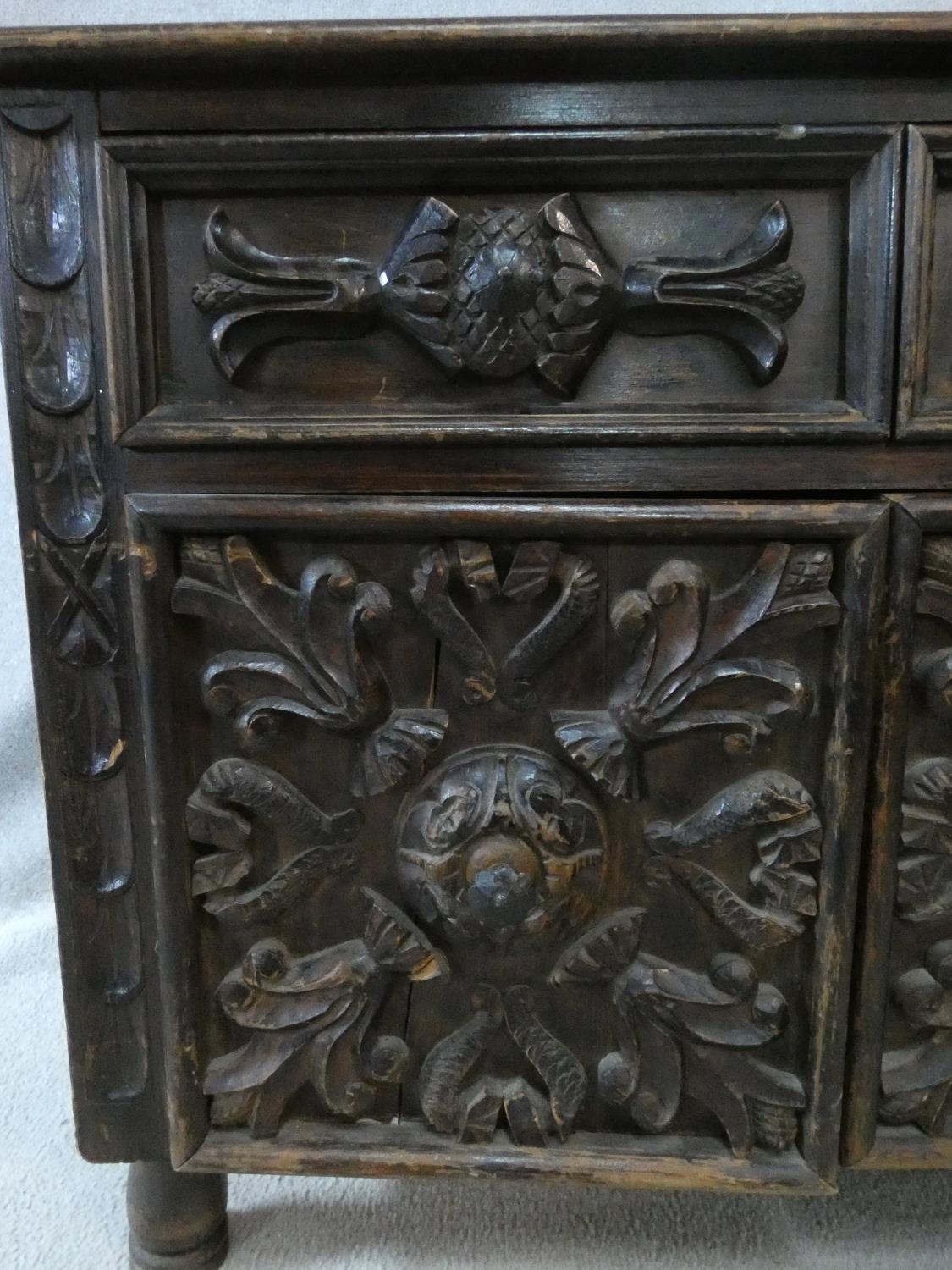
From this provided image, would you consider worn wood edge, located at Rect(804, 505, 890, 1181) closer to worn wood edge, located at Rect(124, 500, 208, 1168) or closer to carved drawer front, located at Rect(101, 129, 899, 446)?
carved drawer front, located at Rect(101, 129, 899, 446)

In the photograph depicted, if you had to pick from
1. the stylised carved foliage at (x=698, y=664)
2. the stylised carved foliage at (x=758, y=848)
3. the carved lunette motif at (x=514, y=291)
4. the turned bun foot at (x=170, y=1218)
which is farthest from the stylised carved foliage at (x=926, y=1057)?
the turned bun foot at (x=170, y=1218)

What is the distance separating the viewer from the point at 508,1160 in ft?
2.58

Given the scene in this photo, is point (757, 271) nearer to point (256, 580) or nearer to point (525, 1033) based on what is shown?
point (256, 580)

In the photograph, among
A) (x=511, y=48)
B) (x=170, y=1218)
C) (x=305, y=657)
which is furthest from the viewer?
(x=170, y=1218)

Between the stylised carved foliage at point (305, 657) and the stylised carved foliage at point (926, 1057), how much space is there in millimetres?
412

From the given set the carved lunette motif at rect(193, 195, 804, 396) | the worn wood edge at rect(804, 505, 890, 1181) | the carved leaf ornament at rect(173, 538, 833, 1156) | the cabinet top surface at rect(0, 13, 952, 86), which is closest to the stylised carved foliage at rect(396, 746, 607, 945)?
the carved leaf ornament at rect(173, 538, 833, 1156)

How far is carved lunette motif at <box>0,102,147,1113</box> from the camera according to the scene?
26.8 inches

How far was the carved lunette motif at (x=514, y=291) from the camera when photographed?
66 cm

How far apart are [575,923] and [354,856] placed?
0.18 meters

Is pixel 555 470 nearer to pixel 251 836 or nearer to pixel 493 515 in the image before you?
pixel 493 515

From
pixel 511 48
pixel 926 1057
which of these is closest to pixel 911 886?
pixel 926 1057

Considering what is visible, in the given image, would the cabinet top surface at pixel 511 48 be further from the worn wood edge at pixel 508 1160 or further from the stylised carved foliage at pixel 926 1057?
the worn wood edge at pixel 508 1160

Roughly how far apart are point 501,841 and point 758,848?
0.63 ft

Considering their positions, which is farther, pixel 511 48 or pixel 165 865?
pixel 165 865
